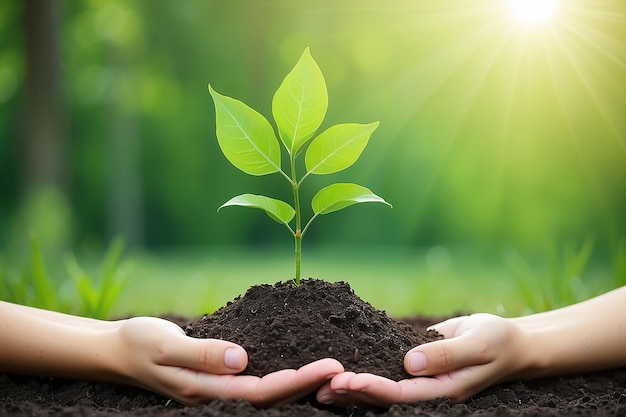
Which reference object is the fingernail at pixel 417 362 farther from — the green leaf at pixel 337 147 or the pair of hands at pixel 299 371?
the green leaf at pixel 337 147

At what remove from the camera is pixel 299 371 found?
1.15 metres

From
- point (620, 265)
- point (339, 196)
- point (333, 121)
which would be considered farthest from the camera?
point (333, 121)

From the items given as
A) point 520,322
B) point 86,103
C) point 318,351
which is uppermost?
point 86,103

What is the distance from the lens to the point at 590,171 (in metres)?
9.57

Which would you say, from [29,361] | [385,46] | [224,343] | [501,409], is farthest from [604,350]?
[385,46]

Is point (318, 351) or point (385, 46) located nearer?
point (318, 351)

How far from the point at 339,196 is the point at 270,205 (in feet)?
0.50

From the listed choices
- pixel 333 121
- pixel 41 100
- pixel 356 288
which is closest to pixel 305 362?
pixel 356 288

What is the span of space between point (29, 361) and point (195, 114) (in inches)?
425

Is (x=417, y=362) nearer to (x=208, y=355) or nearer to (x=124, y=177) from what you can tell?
(x=208, y=355)

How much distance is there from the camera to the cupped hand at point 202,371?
1.15 m

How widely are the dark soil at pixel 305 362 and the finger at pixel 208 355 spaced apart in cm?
6

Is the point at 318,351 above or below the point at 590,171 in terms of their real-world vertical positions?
below

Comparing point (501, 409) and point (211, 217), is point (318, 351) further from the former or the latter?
point (211, 217)
